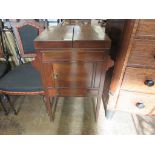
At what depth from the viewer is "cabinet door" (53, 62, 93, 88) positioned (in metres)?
0.87

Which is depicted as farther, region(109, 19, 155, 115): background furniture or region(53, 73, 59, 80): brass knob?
region(53, 73, 59, 80): brass knob

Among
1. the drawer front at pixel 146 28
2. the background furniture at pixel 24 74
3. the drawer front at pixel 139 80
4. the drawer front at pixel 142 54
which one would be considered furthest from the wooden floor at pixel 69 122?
the drawer front at pixel 146 28

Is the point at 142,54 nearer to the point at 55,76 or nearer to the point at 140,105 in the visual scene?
the point at 140,105

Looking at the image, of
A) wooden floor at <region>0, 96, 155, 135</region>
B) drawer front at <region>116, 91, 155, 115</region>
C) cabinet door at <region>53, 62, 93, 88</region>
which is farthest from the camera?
wooden floor at <region>0, 96, 155, 135</region>

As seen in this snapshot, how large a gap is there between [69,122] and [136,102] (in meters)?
0.63

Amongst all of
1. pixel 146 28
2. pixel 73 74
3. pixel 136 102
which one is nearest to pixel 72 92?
pixel 73 74

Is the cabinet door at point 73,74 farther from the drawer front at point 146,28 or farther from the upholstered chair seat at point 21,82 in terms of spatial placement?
the drawer front at point 146,28

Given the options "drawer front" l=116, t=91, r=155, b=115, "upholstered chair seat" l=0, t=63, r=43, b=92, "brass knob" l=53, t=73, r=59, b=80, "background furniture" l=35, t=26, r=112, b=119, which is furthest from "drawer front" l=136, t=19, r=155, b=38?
"upholstered chair seat" l=0, t=63, r=43, b=92

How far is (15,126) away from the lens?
1.25 m

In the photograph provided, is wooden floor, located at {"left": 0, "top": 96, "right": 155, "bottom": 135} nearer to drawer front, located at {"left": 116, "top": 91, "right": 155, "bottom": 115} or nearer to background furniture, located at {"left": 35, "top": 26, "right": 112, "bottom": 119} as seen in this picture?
drawer front, located at {"left": 116, "top": 91, "right": 155, "bottom": 115}

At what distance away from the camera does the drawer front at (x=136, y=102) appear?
1013 mm

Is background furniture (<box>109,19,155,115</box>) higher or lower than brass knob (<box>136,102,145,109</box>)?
higher

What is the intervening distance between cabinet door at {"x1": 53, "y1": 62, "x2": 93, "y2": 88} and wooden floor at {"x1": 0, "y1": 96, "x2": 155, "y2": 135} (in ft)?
1.53
